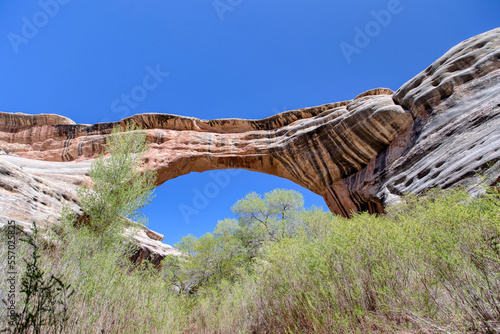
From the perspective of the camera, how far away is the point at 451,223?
314 cm

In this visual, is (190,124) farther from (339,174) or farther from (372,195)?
(372,195)

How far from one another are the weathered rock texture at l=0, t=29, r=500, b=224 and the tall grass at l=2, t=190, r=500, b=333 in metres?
3.81

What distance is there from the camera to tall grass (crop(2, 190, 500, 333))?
7.57ft

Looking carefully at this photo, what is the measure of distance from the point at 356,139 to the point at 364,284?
31.6 ft

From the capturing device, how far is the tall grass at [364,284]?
2.31m

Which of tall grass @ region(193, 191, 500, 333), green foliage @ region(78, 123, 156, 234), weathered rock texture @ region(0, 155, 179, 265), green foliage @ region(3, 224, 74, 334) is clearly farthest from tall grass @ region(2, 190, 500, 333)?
weathered rock texture @ region(0, 155, 179, 265)

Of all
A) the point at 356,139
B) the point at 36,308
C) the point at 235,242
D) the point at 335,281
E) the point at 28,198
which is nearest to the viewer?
the point at 36,308

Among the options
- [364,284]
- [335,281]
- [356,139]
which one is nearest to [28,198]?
[335,281]

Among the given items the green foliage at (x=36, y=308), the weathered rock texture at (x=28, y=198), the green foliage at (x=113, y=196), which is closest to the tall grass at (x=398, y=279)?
the green foliage at (x=36, y=308)

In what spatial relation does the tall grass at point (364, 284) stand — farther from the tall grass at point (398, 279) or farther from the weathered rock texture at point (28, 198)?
the weathered rock texture at point (28, 198)

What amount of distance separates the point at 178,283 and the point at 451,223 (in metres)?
14.8

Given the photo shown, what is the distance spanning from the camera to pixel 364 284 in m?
3.27

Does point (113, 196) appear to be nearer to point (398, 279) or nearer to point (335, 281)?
point (335, 281)

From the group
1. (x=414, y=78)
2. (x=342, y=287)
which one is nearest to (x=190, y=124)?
(x=414, y=78)
